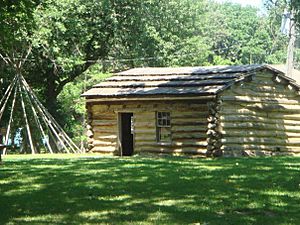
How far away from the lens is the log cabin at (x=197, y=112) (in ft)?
81.6

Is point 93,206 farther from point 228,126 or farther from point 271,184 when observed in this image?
point 228,126

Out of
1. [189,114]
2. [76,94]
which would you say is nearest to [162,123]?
[189,114]

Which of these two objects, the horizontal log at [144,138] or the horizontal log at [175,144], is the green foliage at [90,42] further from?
the horizontal log at [175,144]

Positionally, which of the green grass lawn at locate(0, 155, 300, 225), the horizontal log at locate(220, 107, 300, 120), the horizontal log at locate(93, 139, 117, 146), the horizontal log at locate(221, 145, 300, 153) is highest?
the horizontal log at locate(220, 107, 300, 120)

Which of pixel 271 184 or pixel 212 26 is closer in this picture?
pixel 271 184

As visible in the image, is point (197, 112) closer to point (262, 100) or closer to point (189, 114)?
point (189, 114)

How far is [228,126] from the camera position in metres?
25.1

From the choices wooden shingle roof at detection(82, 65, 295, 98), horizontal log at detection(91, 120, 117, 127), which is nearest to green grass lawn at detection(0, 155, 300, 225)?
wooden shingle roof at detection(82, 65, 295, 98)

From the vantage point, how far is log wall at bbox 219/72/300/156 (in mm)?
25188

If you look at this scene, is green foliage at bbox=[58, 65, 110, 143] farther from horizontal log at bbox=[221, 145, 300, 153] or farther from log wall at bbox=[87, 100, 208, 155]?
horizontal log at bbox=[221, 145, 300, 153]

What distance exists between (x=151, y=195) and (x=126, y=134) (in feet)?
56.6

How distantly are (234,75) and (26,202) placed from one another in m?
16.0

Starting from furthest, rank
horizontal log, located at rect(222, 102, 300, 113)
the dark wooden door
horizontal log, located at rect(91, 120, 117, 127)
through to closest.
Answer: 1. the dark wooden door
2. horizontal log, located at rect(91, 120, 117, 127)
3. horizontal log, located at rect(222, 102, 300, 113)

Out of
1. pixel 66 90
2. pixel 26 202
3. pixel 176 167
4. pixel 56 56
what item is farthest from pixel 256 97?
pixel 66 90
